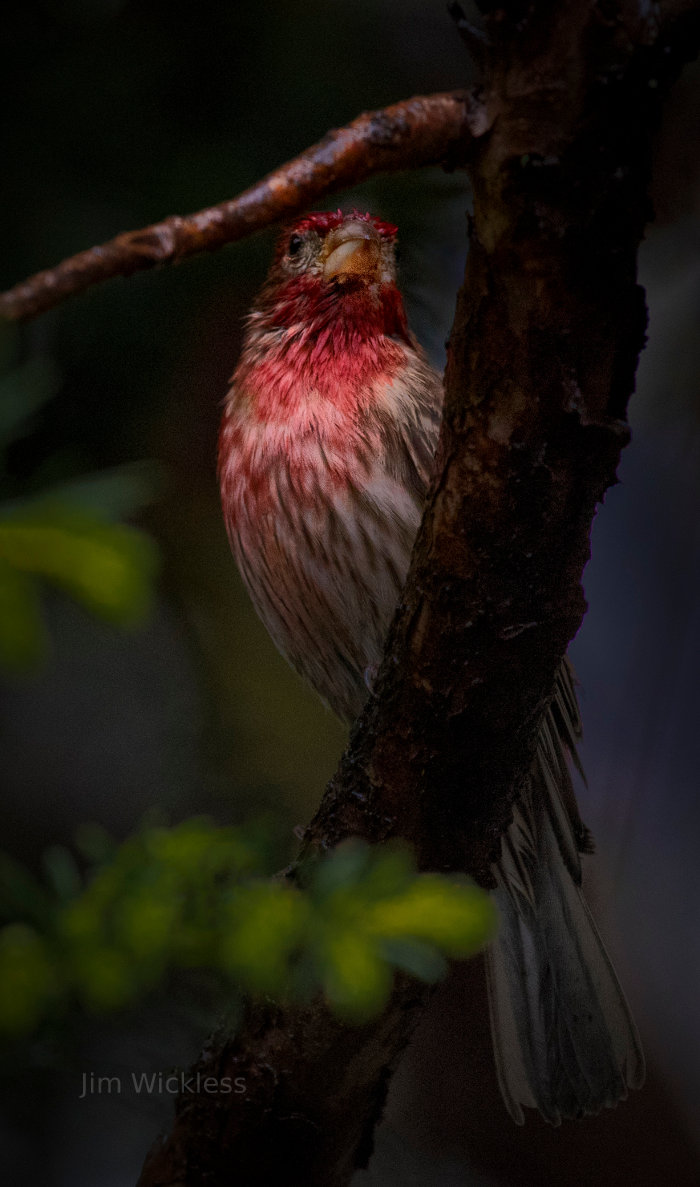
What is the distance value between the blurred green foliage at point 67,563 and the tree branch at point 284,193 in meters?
0.14

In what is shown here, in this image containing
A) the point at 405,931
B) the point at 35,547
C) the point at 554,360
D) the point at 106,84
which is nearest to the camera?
the point at 35,547

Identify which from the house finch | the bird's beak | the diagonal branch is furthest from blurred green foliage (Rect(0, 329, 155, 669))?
the bird's beak

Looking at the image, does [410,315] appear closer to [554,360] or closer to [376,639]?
[376,639]

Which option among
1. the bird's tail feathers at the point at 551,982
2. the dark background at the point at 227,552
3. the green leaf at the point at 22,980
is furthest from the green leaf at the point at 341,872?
the bird's tail feathers at the point at 551,982

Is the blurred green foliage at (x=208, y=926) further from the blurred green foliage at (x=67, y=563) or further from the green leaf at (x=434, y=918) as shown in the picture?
the blurred green foliage at (x=67, y=563)

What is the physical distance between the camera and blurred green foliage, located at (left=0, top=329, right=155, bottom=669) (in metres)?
0.49

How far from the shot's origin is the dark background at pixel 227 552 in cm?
143

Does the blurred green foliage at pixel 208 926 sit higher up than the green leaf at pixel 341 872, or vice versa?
the green leaf at pixel 341 872

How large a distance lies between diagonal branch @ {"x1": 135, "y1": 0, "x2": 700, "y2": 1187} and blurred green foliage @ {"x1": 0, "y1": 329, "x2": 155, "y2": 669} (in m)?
0.41

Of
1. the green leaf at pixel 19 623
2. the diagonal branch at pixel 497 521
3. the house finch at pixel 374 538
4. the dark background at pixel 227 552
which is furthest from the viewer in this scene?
the house finch at pixel 374 538

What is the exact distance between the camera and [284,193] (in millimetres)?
650

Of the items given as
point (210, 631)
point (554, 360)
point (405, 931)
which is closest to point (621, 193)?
point (554, 360)

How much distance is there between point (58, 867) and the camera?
0.73m

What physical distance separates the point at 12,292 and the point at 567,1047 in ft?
4.68
